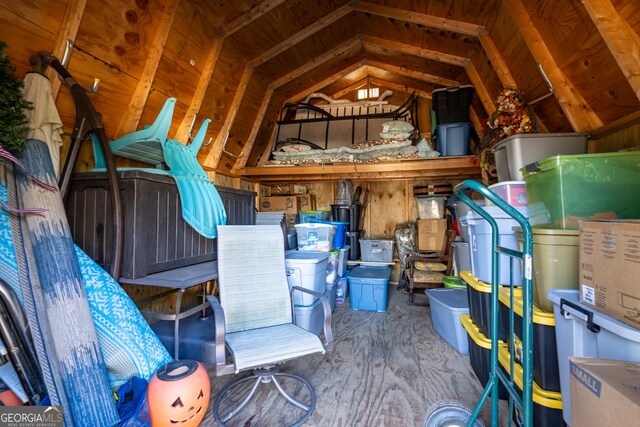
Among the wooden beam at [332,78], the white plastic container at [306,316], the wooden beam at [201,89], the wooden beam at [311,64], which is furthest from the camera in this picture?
the wooden beam at [332,78]

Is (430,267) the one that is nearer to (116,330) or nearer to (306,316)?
(306,316)

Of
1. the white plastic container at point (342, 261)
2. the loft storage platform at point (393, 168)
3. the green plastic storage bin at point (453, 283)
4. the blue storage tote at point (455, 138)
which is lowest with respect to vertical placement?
the green plastic storage bin at point (453, 283)

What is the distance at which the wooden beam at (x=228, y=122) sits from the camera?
2.83 meters

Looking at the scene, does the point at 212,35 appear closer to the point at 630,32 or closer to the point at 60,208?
the point at 60,208

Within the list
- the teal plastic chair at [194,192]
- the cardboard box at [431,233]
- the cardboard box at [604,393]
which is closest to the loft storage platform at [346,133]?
the cardboard box at [431,233]

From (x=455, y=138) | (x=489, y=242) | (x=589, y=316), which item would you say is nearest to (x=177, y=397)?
(x=589, y=316)

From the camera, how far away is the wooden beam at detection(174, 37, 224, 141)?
7.79ft

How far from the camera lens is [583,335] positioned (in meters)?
0.96

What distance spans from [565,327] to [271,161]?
10.5 feet

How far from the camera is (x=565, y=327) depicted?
40.8 inches

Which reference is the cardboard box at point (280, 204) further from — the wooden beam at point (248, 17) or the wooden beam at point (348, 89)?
the wooden beam at point (248, 17)

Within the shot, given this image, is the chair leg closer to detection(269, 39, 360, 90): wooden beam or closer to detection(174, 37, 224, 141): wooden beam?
detection(174, 37, 224, 141): wooden beam

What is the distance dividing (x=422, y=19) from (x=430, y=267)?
2.59m

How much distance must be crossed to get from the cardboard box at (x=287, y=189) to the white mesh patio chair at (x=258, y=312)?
2503 mm
